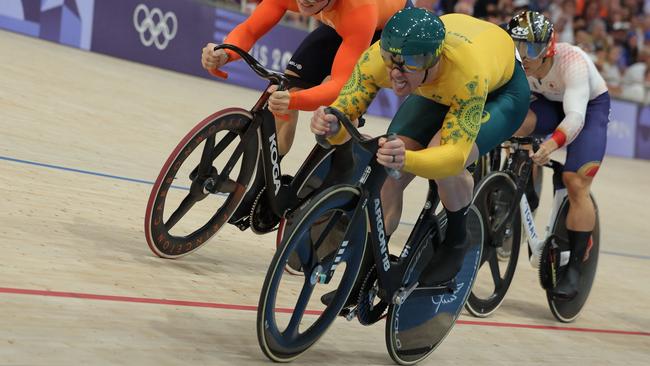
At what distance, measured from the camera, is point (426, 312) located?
3865 mm

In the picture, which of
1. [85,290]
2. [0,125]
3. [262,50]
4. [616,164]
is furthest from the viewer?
[616,164]

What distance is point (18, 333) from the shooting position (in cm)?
298

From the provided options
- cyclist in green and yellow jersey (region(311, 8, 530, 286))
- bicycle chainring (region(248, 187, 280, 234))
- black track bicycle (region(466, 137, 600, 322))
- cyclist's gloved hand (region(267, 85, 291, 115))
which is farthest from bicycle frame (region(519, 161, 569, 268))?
cyclist's gloved hand (region(267, 85, 291, 115))

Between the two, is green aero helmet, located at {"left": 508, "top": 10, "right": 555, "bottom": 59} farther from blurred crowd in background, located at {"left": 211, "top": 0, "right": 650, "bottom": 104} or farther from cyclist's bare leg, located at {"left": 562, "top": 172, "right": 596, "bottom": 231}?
blurred crowd in background, located at {"left": 211, "top": 0, "right": 650, "bottom": 104}

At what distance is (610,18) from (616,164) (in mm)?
2891

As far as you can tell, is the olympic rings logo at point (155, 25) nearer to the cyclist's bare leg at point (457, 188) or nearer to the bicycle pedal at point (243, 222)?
the bicycle pedal at point (243, 222)

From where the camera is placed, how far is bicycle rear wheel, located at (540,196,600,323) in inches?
205

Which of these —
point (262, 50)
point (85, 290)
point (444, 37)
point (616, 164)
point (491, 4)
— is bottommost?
point (616, 164)

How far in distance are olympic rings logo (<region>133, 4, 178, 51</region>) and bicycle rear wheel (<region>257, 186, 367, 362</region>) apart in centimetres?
800

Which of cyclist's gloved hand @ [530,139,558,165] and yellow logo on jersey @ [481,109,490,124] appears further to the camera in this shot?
cyclist's gloved hand @ [530,139,558,165]

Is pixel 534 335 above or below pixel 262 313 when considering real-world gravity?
below

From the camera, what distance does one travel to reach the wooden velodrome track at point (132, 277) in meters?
3.23

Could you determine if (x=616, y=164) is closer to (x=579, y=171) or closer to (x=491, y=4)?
(x=491, y=4)

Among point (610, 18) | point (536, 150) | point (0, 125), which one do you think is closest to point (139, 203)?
point (0, 125)
